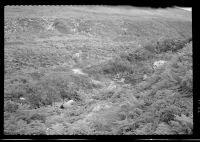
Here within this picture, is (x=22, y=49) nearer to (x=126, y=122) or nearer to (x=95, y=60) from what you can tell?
(x=95, y=60)

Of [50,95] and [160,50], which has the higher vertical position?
[160,50]

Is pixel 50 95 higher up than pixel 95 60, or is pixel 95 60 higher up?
pixel 95 60

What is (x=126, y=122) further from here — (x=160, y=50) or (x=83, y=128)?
(x=160, y=50)

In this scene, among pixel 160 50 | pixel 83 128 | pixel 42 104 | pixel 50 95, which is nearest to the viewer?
pixel 83 128

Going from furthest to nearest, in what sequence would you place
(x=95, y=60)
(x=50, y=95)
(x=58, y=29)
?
(x=58, y=29) < (x=95, y=60) < (x=50, y=95)

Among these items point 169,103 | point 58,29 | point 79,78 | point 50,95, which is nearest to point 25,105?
point 50,95

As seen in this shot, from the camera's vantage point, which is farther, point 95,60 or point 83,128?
point 95,60
